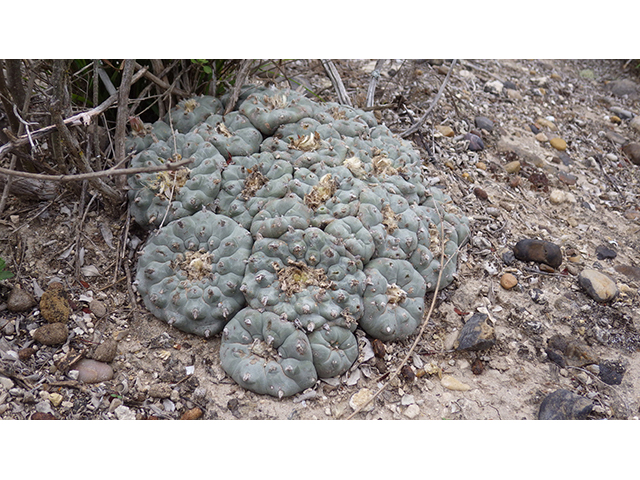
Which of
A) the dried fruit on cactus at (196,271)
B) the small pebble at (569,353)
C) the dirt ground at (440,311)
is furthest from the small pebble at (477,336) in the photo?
the dried fruit on cactus at (196,271)

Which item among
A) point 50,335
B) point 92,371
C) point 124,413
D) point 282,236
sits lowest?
point 124,413

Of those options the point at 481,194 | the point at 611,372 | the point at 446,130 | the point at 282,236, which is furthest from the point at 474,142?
the point at 282,236

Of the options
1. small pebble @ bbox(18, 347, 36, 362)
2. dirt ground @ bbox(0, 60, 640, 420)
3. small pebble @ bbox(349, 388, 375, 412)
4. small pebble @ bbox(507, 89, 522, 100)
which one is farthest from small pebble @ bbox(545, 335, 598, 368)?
small pebble @ bbox(507, 89, 522, 100)

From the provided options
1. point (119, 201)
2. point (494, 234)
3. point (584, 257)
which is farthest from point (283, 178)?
point (584, 257)

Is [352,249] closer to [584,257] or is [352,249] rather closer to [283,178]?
[283,178]

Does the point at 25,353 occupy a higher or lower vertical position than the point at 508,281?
lower

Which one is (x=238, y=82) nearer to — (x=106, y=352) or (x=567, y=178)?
(x=106, y=352)

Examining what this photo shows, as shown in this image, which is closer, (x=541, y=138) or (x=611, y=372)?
(x=611, y=372)
